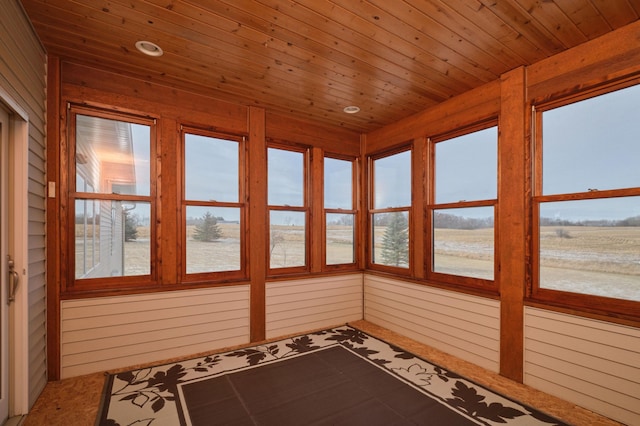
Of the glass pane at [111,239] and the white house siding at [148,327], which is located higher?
the glass pane at [111,239]

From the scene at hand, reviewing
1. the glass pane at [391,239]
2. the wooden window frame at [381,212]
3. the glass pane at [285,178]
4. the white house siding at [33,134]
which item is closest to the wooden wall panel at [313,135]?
the glass pane at [285,178]

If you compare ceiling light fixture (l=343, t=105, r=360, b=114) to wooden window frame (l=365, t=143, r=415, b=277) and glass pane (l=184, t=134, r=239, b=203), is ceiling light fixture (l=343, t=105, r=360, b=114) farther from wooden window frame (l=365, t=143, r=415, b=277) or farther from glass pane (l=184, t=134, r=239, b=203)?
glass pane (l=184, t=134, r=239, b=203)

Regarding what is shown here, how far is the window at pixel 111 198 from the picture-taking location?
9.42 ft

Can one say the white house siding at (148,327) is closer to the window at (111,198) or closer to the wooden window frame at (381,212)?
the window at (111,198)

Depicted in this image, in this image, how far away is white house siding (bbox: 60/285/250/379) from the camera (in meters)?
2.79

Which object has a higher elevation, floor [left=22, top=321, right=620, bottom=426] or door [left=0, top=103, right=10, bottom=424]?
door [left=0, top=103, right=10, bottom=424]

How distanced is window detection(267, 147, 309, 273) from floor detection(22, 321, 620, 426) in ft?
6.63

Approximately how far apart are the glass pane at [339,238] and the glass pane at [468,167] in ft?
4.58

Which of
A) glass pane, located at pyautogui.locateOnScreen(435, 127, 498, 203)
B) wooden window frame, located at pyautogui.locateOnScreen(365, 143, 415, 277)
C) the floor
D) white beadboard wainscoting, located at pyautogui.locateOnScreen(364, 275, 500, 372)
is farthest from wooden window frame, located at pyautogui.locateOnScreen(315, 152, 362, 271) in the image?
the floor

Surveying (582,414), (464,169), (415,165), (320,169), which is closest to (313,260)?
(320,169)

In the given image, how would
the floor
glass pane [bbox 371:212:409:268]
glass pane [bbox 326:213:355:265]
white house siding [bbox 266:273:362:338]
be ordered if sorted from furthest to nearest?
glass pane [bbox 326:213:355:265]
glass pane [bbox 371:212:409:268]
white house siding [bbox 266:273:362:338]
the floor

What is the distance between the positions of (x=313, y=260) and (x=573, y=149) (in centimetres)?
296

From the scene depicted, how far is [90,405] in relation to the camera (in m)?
2.35

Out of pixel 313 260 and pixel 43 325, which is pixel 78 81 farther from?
pixel 313 260
